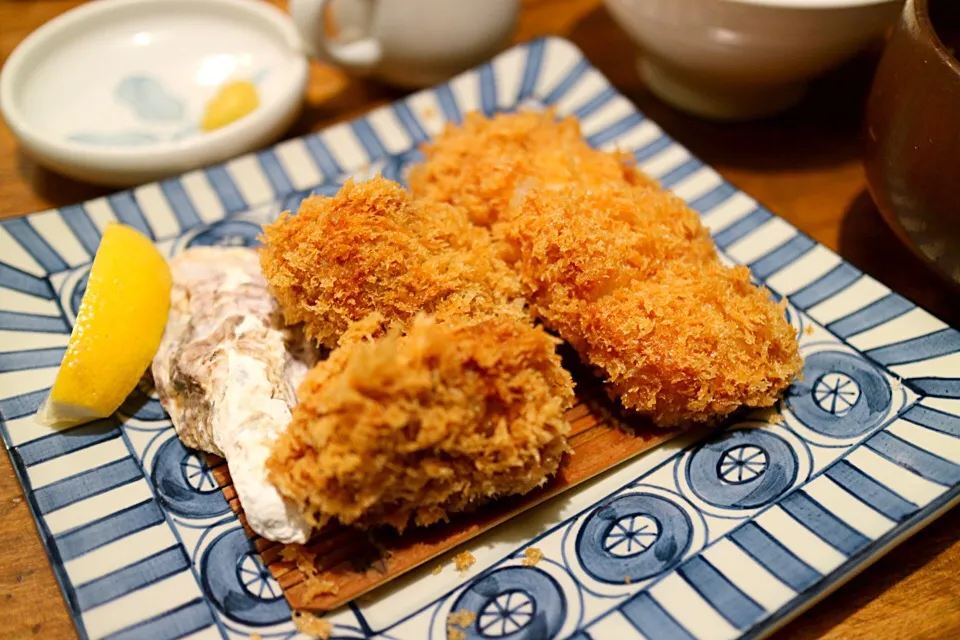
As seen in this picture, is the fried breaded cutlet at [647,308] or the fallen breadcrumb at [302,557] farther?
the fried breaded cutlet at [647,308]

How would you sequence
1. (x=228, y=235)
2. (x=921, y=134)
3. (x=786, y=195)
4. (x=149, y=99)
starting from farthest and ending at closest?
(x=149, y=99) → (x=786, y=195) → (x=228, y=235) → (x=921, y=134)

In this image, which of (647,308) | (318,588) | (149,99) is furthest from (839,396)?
(149,99)

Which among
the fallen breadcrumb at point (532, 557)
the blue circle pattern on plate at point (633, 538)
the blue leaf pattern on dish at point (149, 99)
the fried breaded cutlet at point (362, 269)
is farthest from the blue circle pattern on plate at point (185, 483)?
the blue leaf pattern on dish at point (149, 99)

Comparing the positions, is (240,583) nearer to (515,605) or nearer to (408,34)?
(515,605)

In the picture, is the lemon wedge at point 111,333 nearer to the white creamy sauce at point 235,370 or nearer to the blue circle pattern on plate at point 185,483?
the white creamy sauce at point 235,370

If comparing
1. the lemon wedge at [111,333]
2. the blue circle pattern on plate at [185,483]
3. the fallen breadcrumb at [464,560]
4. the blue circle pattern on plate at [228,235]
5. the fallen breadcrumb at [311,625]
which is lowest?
the fallen breadcrumb at [464,560]

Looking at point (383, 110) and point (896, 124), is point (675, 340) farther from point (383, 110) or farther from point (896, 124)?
point (383, 110)
